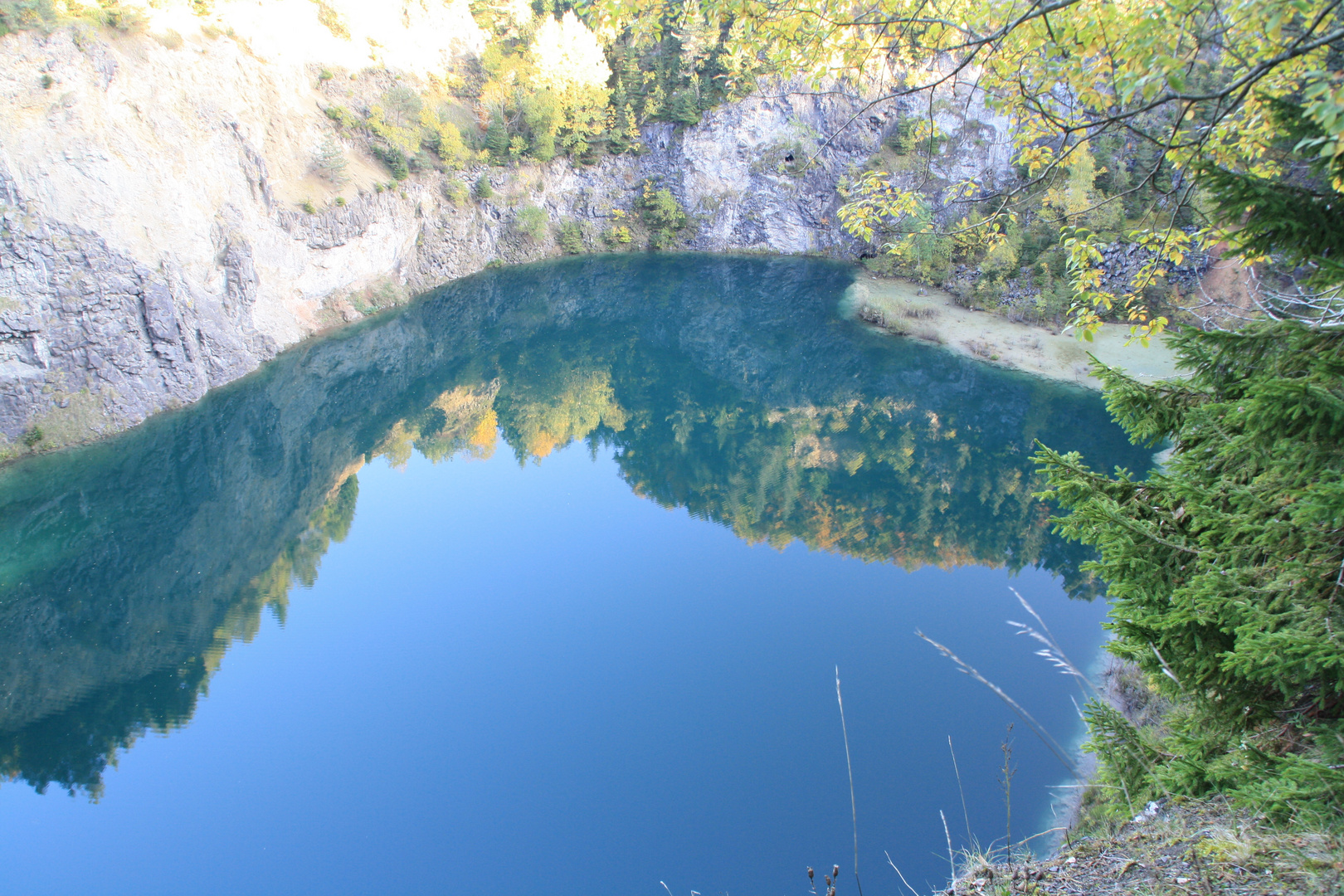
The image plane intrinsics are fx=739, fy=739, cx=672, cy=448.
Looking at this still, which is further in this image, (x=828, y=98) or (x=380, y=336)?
(x=828, y=98)

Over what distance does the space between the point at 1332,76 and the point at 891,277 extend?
2688 cm

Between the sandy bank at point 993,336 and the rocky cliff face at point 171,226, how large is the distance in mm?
9920

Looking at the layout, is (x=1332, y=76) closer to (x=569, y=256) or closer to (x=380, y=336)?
(x=380, y=336)

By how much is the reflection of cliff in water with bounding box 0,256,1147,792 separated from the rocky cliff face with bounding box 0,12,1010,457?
1117mm

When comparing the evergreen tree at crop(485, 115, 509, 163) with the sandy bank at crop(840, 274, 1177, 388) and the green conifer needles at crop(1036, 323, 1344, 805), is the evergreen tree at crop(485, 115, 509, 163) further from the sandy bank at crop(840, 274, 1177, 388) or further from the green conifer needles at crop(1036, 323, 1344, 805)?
the green conifer needles at crop(1036, 323, 1344, 805)

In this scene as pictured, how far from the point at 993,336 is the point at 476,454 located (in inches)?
605

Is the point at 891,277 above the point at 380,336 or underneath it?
above

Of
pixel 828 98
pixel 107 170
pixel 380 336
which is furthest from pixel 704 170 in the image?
pixel 107 170

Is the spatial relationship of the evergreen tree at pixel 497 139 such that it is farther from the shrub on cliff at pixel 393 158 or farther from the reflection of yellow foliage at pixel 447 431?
the reflection of yellow foliage at pixel 447 431

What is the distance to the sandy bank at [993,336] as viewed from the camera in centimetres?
1911

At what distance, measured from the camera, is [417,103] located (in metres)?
26.9

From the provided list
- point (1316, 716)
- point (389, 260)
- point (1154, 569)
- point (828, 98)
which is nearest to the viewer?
point (1316, 716)

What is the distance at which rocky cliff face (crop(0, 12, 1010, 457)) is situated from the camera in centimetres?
1456

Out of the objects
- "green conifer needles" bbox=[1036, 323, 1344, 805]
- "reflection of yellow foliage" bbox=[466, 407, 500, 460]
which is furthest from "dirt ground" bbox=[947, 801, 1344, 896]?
"reflection of yellow foliage" bbox=[466, 407, 500, 460]
